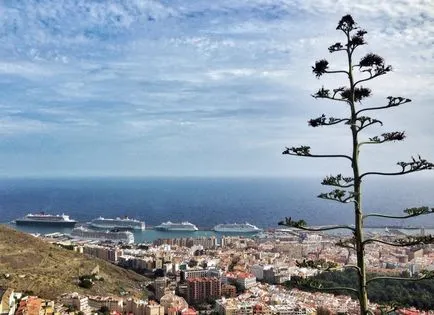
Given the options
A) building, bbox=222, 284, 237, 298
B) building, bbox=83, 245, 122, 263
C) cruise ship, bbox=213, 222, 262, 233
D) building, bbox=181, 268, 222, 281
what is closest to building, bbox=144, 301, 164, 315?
building, bbox=222, 284, 237, 298

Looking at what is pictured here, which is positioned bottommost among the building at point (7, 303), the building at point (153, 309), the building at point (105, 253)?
the building at point (153, 309)

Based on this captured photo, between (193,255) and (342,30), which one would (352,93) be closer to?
(342,30)

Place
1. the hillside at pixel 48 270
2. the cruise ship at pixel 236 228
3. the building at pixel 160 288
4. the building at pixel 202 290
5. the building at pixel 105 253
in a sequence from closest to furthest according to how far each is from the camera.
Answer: the hillside at pixel 48 270 → the building at pixel 202 290 → the building at pixel 160 288 → the building at pixel 105 253 → the cruise ship at pixel 236 228

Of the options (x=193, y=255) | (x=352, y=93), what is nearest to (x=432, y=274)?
(x=352, y=93)

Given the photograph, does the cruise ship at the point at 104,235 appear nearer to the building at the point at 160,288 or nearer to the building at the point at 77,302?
the building at the point at 160,288

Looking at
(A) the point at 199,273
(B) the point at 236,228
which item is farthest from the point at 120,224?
(A) the point at 199,273

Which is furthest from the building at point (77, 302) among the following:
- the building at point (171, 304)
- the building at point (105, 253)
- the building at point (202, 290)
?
the building at point (105, 253)
